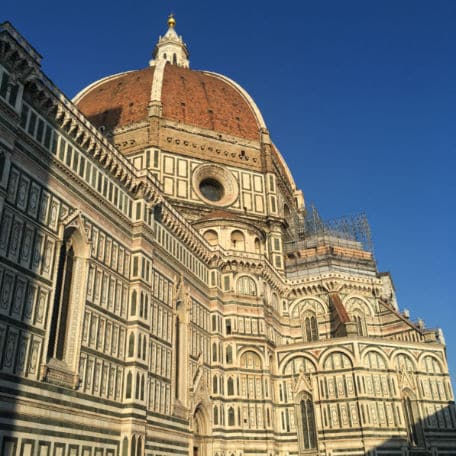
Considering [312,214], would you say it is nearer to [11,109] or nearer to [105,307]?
[105,307]

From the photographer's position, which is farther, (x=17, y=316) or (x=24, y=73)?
(x=24, y=73)

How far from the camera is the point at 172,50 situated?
66.8 m

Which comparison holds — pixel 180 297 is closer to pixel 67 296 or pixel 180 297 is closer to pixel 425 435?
pixel 67 296

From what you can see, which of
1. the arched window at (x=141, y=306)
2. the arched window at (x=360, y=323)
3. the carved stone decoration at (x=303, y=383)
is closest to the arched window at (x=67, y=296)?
the arched window at (x=141, y=306)

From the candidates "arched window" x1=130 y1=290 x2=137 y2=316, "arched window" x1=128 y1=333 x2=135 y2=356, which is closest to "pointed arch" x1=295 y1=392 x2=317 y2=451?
"arched window" x1=128 y1=333 x2=135 y2=356

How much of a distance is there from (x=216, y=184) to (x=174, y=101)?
337 inches

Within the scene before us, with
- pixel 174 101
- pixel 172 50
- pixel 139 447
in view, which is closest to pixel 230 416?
pixel 139 447

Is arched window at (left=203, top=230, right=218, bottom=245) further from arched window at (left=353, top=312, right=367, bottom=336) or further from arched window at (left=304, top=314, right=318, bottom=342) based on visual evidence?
arched window at (left=353, top=312, right=367, bottom=336)

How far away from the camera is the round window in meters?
44.6

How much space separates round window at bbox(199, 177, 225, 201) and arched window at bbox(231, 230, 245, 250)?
21.9ft

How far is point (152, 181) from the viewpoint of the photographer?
28.5 m

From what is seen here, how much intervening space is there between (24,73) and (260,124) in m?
32.1

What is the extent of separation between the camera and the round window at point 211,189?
44.6m

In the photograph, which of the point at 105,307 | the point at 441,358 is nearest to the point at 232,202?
the point at 441,358
